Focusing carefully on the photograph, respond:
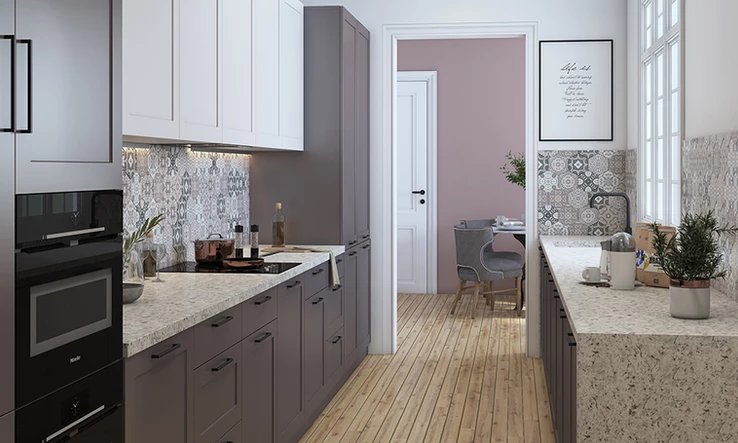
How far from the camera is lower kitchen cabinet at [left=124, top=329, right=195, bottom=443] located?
7.32ft

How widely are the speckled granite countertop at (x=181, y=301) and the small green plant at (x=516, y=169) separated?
4.06m

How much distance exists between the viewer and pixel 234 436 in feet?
9.93

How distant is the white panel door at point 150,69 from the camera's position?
2.78 meters

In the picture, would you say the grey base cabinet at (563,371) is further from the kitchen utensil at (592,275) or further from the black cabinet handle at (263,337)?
the black cabinet handle at (263,337)

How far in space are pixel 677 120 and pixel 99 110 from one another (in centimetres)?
326

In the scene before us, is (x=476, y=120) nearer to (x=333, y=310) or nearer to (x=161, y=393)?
(x=333, y=310)

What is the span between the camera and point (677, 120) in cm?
435

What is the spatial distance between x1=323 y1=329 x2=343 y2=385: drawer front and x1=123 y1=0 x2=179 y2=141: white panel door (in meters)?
1.90

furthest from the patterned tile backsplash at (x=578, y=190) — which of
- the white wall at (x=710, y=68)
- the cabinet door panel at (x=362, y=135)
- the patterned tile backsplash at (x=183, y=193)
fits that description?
the patterned tile backsplash at (x=183, y=193)

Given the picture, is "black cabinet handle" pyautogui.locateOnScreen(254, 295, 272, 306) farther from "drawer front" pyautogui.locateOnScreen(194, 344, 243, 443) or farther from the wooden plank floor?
the wooden plank floor

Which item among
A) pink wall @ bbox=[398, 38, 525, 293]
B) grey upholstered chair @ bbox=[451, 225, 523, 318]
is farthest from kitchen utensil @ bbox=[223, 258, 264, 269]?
pink wall @ bbox=[398, 38, 525, 293]

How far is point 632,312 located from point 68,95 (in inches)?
74.3

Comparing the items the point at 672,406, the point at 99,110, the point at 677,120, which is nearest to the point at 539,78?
the point at 677,120

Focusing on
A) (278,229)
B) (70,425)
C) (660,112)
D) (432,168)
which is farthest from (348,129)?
(432,168)
